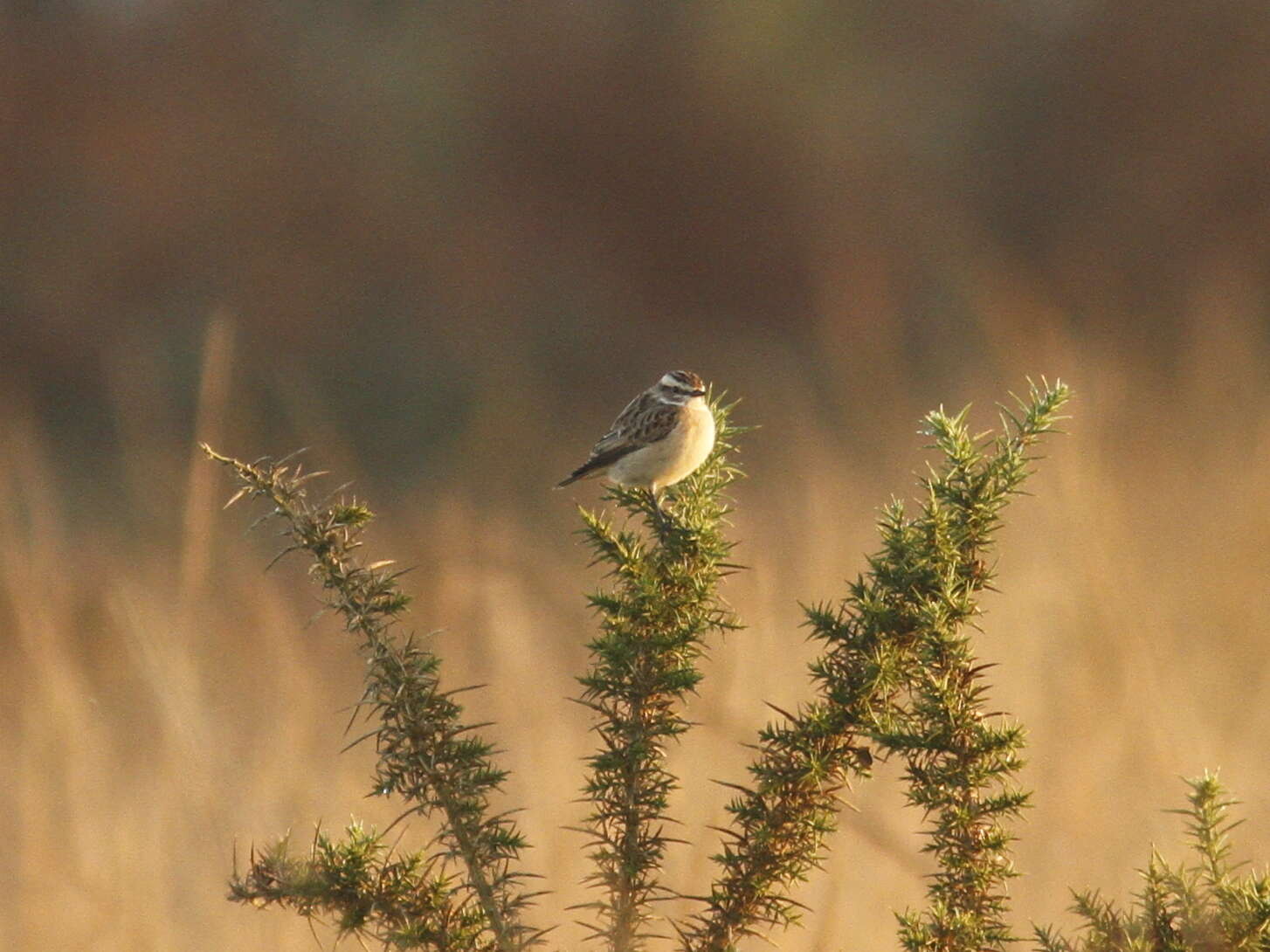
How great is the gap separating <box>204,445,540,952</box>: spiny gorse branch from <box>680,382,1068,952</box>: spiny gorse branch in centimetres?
22

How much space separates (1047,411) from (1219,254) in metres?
12.6

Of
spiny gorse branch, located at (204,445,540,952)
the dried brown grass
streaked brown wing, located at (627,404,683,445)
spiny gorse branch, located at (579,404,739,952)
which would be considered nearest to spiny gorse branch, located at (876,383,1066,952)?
spiny gorse branch, located at (579,404,739,952)

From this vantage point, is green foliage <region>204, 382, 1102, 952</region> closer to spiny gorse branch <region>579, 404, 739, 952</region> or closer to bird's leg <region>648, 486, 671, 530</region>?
spiny gorse branch <region>579, 404, 739, 952</region>

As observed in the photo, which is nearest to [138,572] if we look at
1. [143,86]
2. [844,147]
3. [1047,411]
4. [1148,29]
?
[1047,411]

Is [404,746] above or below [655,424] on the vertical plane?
below

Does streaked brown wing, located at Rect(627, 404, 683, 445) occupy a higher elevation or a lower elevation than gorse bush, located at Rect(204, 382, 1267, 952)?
higher

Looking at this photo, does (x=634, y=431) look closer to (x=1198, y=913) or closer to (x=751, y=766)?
(x=751, y=766)

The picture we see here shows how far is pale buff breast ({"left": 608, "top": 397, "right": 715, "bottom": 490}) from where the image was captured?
4281mm

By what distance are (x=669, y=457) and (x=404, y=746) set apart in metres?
2.83

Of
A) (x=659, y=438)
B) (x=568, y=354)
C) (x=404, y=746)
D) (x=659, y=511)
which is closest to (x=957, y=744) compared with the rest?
(x=404, y=746)

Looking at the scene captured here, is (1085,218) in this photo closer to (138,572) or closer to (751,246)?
(751,246)

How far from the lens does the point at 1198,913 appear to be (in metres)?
1.37

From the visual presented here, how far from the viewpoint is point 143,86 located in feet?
51.9

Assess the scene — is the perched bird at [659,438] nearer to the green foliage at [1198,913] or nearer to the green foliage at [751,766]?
the green foliage at [751,766]
